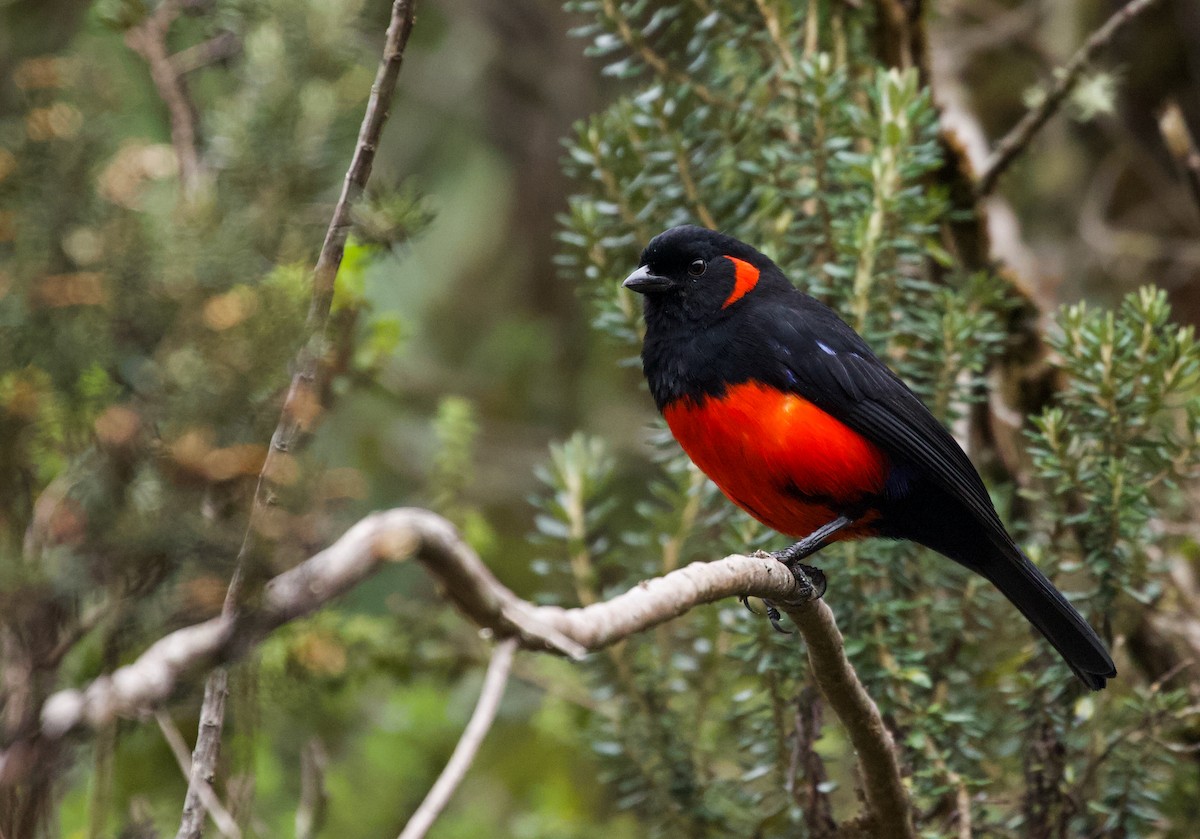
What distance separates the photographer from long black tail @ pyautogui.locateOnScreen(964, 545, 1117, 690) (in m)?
2.75

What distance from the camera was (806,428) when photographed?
122 inches

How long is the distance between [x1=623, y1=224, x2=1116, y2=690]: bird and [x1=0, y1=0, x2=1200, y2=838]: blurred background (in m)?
0.31

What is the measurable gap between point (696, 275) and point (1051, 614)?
3.99ft

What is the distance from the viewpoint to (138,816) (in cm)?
216

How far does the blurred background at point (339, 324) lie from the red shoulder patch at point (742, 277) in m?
0.30

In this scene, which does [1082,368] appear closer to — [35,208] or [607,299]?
[607,299]

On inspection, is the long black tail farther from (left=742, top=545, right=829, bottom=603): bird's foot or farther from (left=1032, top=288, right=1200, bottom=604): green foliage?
(left=742, top=545, right=829, bottom=603): bird's foot

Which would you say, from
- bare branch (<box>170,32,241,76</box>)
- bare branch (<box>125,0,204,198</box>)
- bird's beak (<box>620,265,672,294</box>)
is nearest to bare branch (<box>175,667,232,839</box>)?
bare branch (<box>125,0,204,198</box>)

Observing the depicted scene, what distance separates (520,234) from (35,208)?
5543 mm

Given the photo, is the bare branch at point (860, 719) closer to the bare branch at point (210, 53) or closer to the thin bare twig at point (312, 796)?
the thin bare twig at point (312, 796)

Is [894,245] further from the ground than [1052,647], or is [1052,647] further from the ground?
[894,245]

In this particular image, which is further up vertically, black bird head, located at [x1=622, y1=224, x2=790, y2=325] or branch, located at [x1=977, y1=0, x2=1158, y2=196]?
branch, located at [x1=977, y1=0, x2=1158, y2=196]

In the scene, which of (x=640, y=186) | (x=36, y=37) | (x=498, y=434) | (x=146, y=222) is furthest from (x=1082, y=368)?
(x=498, y=434)

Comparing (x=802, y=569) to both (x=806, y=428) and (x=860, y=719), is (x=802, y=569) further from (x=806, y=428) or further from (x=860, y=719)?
(x=860, y=719)
